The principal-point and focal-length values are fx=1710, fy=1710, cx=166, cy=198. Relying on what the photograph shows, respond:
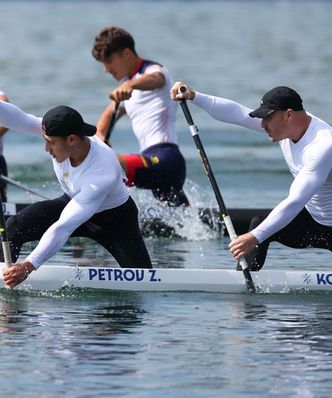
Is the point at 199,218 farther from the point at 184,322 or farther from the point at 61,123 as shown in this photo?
the point at 61,123

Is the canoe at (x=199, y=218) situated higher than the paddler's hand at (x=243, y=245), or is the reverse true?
the canoe at (x=199, y=218)

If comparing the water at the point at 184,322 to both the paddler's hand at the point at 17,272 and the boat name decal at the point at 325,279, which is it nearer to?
the boat name decal at the point at 325,279

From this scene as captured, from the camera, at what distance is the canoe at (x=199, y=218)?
63.4ft

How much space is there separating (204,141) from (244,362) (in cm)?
1711

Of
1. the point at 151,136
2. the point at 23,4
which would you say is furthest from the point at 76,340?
the point at 23,4

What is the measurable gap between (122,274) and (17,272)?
1.21m

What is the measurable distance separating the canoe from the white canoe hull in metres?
4.35

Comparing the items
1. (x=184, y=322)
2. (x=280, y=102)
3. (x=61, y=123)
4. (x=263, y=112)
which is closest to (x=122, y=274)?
(x=184, y=322)

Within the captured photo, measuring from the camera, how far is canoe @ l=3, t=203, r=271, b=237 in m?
19.3

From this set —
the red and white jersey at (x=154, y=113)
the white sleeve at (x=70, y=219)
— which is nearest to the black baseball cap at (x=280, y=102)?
the white sleeve at (x=70, y=219)

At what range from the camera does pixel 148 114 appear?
19.1 metres

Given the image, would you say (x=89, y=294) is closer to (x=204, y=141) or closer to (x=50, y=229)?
(x=50, y=229)

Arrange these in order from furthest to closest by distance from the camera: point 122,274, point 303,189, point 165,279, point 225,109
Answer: point 225,109
point 165,279
point 122,274
point 303,189

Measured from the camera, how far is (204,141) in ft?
96.8
